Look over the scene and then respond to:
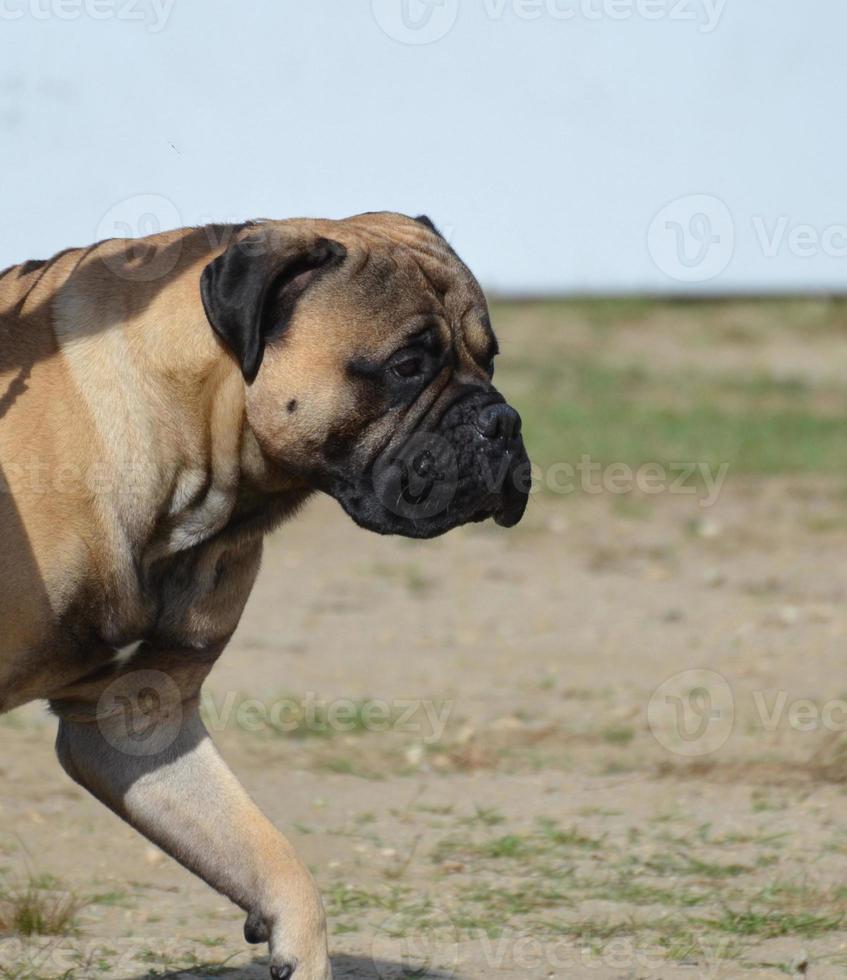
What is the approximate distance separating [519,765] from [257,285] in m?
2.83

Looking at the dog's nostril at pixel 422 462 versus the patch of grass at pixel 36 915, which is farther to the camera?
the patch of grass at pixel 36 915

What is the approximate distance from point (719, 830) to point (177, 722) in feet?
6.57

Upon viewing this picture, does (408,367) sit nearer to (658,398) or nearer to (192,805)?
(192,805)

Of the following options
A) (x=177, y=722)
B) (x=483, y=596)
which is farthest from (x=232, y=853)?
(x=483, y=596)

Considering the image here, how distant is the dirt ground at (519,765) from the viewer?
4422 mm

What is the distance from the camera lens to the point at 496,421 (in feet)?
13.0

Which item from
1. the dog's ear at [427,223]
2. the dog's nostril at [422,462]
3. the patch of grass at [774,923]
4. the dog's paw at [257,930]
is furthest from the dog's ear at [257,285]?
the patch of grass at [774,923]

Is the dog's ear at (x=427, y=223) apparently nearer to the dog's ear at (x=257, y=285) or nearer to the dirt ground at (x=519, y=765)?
the dog's ear at (x=257, y=285)

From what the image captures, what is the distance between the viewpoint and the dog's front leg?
3879mm

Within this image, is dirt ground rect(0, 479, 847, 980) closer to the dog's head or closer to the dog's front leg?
the dog's front leg

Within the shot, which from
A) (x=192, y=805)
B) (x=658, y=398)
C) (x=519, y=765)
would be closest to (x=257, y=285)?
(x=192, y=805)

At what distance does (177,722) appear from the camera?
13.4 feet

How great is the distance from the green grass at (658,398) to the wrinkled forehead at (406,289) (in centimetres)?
632

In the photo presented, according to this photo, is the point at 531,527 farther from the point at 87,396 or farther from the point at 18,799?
the point at 87,396
